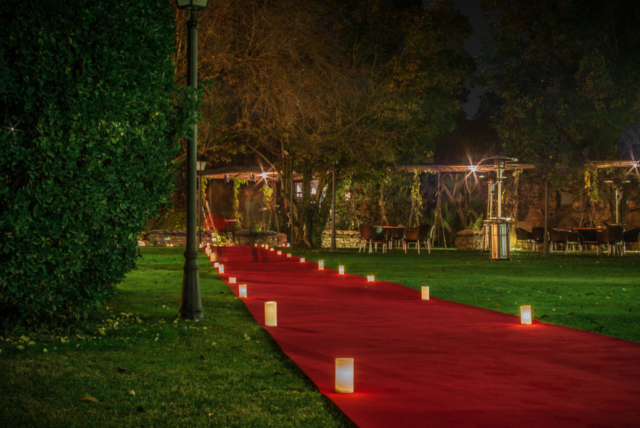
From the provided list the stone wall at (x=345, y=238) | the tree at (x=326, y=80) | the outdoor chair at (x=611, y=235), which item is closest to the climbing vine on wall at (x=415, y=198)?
the tree at (x=326, y=80)

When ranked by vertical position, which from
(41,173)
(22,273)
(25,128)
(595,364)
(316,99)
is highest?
(316,99)

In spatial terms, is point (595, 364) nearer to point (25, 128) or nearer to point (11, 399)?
point (11, 399)

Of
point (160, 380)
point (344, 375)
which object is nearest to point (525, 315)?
point (344, 375)

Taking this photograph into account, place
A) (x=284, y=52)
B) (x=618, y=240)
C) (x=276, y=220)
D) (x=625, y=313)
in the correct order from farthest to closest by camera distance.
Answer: (x=276, y=220), (x=618, y=240), (x=284, y=52), (x=625, y=313)

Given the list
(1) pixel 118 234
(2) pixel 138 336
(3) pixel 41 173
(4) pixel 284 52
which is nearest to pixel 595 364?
(2) pixel 138 336

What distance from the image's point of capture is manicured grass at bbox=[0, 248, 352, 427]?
4.22m

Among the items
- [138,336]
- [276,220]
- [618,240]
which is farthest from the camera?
[276,220]

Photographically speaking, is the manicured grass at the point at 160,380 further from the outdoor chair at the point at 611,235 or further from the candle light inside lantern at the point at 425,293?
the outdoor chair at the point at 611,235

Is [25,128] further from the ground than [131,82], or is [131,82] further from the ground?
[131,82]

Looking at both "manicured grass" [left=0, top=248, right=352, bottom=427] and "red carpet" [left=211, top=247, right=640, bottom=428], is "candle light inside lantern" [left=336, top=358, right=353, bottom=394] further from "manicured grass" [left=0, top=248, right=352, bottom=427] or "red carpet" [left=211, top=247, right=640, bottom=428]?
"manicured grass" [left=0, top=248, right=352, bottom=427]

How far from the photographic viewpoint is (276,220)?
32031 mm

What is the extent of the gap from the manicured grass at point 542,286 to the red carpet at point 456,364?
753 millimetres

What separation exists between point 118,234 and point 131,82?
5.37 ft

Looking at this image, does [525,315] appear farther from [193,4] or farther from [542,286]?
[193,4]
